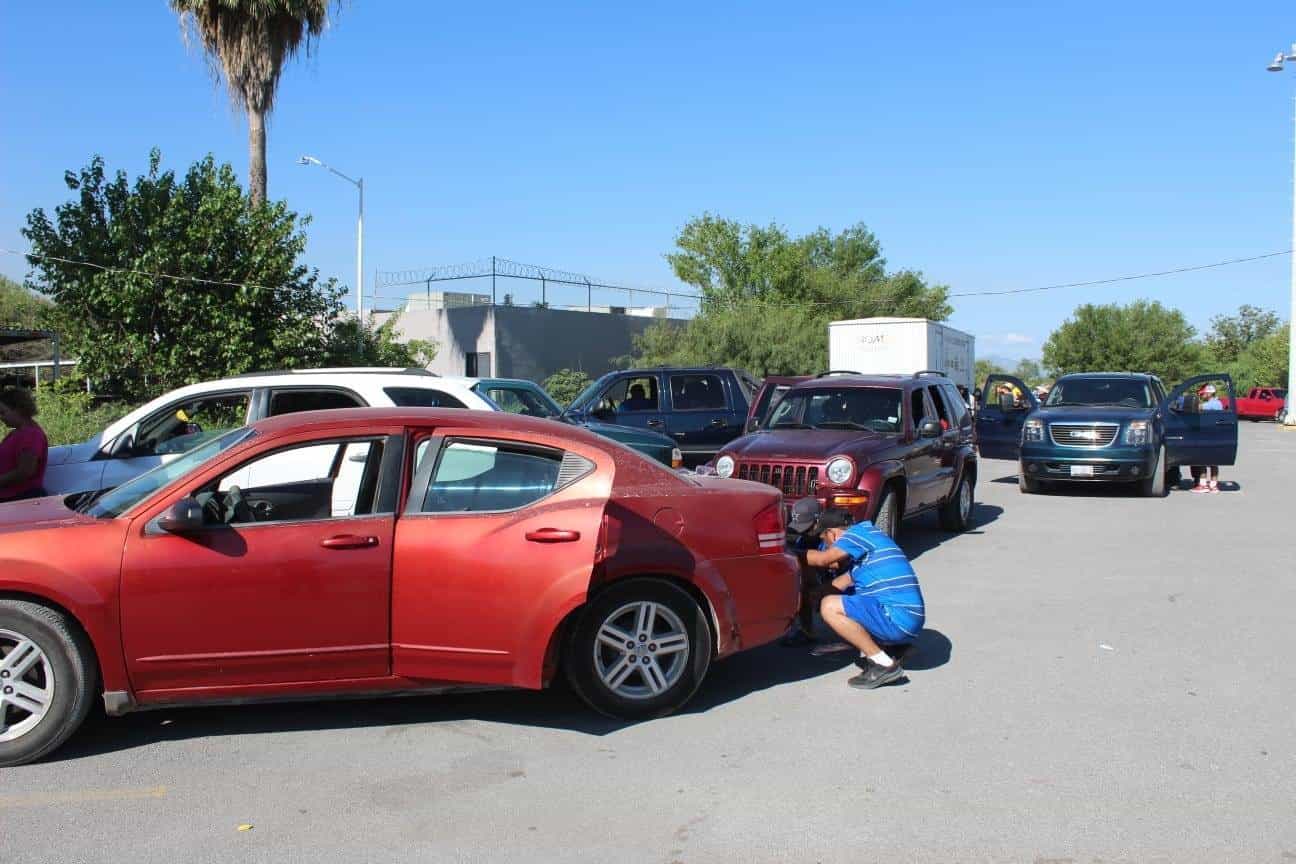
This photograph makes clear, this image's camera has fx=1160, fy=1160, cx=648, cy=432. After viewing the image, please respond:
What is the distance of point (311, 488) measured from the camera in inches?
240

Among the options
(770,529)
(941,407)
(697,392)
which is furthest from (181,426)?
(697,392)

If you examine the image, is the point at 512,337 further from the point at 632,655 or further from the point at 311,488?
the point at 632,655

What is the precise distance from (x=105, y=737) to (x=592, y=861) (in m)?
2.73

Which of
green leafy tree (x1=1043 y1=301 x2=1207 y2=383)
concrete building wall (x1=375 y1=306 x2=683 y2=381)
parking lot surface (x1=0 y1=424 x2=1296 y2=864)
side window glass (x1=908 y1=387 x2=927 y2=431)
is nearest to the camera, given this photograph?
parking lot surface (x1=0 y1=424 x2=1296 y2=864)

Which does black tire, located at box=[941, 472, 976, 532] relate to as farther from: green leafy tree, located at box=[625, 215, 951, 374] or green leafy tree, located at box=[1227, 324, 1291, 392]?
green leafy tree, located at box=[1227, 324, 1291, 392]

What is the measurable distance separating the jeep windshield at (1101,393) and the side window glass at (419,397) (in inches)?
432

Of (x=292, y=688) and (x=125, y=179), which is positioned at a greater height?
(x=125, y=179)

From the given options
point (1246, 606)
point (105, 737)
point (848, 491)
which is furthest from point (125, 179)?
point (1246, 606)

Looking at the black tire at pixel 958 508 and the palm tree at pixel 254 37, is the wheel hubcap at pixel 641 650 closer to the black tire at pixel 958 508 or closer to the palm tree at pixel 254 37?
the black tire at pixel 958 508

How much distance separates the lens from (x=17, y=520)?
530cm

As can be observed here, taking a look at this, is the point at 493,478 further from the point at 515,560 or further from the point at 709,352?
the point at 709,352

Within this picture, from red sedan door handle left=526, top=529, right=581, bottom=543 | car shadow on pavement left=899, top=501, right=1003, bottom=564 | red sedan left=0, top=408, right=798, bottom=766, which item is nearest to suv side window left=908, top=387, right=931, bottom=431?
car shadow on pavement left=899, top=501, right=1003, bottom=564

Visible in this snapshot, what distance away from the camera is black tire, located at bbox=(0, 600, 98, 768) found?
500 cm

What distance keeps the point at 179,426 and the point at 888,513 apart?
6072 mm
